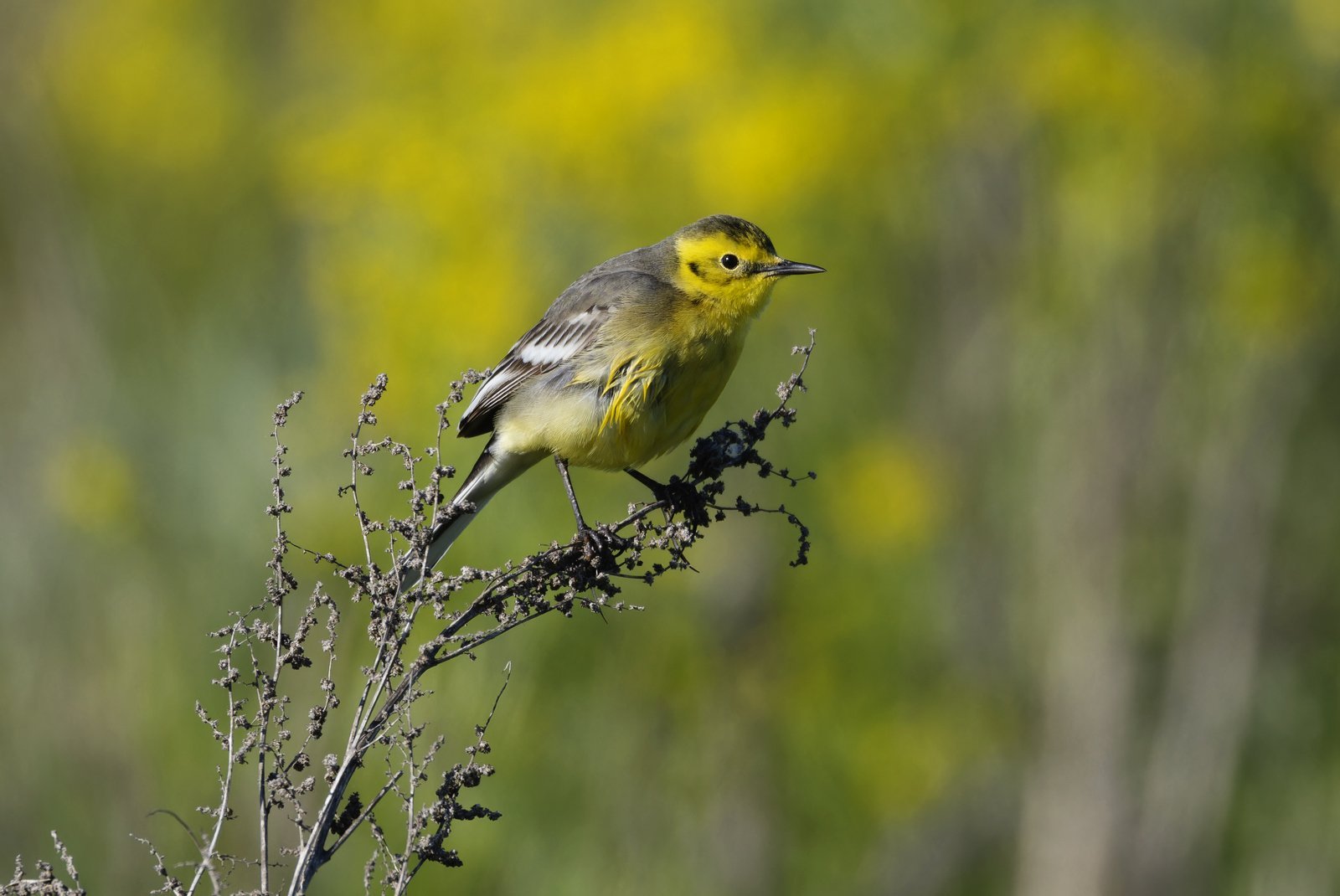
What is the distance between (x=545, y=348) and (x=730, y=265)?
26.1 inches

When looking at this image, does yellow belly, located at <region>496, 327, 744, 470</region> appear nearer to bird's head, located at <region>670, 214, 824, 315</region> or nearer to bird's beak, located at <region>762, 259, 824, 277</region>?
bird's head, located at <region>670, 214, 824, 315</region>

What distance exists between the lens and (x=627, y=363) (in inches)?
177

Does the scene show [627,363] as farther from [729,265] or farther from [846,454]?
[846,454]

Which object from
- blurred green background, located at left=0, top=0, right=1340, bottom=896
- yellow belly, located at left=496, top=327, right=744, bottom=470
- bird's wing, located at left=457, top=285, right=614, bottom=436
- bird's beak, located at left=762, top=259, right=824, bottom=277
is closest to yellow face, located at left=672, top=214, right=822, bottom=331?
bird's beak, located at left=762, top=259, right=824, bottom=277

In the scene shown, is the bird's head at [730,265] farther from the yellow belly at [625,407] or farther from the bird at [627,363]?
the yellow belly at [625,407]

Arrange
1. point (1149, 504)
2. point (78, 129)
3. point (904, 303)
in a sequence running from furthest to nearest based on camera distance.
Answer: point (78, 129), point (904, 303), point (1149, 504)

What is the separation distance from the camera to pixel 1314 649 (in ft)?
27.9

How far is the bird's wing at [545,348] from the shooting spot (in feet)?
15.6

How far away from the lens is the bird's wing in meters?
4.75

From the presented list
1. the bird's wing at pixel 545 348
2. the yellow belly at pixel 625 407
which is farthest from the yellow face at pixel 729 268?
the bird's wing at pixel 545 348

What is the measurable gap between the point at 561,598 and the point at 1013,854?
289 inches

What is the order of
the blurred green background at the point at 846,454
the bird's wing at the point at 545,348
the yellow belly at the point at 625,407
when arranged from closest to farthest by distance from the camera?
the yellow belly at the point at 625,407 < the bird's wing at the point at 545,348 < the blurred green background at the point at 846,454

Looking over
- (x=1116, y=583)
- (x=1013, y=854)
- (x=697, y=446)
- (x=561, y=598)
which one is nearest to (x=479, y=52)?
(x=1116, y=583)

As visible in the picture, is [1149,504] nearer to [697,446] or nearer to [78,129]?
[697,446]
